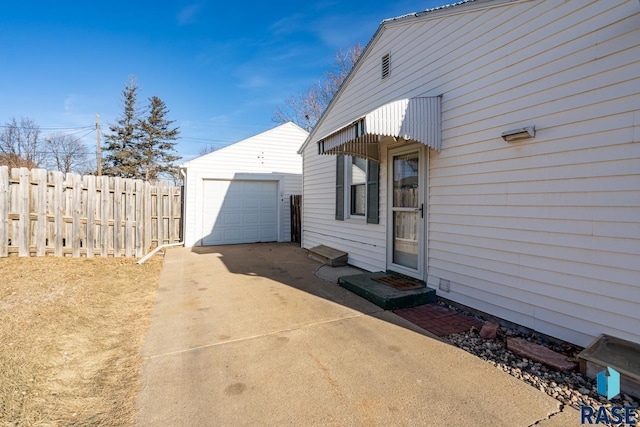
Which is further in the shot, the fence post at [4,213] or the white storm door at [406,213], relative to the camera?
the fence post at [4,213]

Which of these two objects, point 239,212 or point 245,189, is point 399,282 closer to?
point 239,212

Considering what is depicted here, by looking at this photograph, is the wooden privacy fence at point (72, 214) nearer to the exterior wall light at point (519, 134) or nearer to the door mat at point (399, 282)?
the door mat at point (399, 282)

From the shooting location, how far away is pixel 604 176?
2.46 meters

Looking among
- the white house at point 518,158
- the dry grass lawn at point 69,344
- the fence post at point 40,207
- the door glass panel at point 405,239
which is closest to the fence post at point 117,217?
the fence post at point 40,207

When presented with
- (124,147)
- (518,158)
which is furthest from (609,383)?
(124,147)

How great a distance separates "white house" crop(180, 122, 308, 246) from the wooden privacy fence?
167 cm

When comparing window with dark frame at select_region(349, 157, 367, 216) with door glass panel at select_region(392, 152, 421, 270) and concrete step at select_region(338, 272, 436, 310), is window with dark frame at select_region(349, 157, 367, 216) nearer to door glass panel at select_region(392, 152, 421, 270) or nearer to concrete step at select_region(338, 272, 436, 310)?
door glass panel at select_region(392, 152, 421, 270)

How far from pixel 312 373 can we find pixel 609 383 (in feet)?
6.96

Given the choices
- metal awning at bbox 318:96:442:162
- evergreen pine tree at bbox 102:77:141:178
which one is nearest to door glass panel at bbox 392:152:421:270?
metal awning at bbox 318:96:442:162

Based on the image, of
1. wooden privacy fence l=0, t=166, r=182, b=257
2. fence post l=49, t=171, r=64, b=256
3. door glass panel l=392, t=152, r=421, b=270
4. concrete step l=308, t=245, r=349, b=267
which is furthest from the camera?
concrete step l=308, t=245, r=349, b=267

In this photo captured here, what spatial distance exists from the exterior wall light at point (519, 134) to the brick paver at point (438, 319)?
2105 millimetres

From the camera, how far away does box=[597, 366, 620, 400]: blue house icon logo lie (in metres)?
2.02

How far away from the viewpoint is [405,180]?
16.0 feet

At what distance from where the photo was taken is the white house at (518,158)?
239cm
